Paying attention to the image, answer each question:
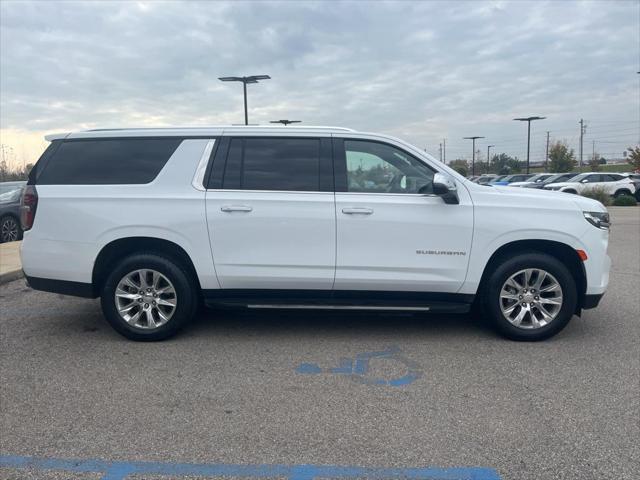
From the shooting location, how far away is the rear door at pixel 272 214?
4781 millimetres

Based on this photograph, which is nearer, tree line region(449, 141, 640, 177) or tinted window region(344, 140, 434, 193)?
tinted window region(344, 140, 434, 193)

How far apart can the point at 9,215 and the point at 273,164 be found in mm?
9274

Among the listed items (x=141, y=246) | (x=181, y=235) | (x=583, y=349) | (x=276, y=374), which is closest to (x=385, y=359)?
(x=276, y=374)

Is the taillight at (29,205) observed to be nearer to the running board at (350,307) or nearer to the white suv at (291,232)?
the white suv at (291,232)

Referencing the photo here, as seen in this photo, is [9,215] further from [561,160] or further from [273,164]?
[561,160]

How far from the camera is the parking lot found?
9.87ft

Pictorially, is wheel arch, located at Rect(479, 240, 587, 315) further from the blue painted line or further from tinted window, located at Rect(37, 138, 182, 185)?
tinted window, located at Rect(37, 138, 182, 185)

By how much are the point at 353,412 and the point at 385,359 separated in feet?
3.40

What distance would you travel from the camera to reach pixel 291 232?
4789 millimetres

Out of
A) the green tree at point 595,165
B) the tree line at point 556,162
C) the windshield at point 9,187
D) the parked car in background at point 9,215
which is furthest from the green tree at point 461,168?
the green tree at point 595,165

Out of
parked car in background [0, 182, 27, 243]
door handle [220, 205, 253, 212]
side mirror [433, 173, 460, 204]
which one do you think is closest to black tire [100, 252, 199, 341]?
door handle [220, 205, 253, 212]

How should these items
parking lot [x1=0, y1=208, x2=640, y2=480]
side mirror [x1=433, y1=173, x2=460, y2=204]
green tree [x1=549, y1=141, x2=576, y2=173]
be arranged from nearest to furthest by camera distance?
parking lot [x1=0, y1=208, x2=640, y2=480], side mirror [x1=433, y1=173, x2=460, y2=204], green tree [x1=549, y1=141, x2=576, y2=173]

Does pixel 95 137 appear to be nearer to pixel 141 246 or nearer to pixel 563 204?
pixel 141 246

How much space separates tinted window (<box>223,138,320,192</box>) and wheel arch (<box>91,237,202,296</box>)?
775 mm
